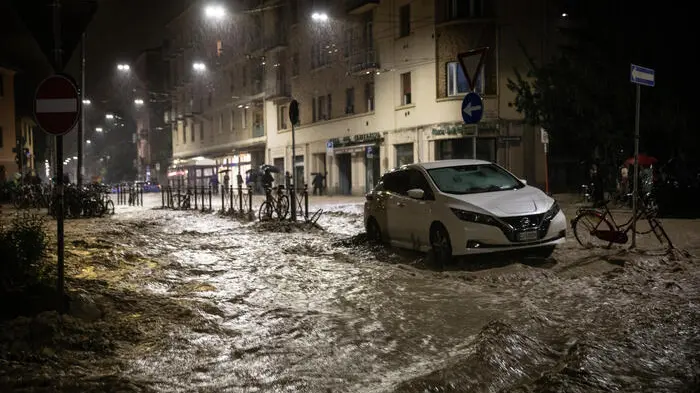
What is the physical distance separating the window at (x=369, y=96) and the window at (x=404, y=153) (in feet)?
12.3

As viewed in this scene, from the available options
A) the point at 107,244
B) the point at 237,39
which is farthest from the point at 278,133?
the point at 107,244

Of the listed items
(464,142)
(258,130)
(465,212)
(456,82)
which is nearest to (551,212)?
(465,212)

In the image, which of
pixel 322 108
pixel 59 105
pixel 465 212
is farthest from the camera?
pixel 322 108

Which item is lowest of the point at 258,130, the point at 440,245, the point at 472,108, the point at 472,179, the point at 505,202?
the point at 440,245

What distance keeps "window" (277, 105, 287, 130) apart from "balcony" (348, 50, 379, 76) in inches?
426

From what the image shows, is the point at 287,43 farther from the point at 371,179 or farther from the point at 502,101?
the point at 502,101

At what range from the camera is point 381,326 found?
656 centimetres

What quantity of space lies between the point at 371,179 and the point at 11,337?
31.5 meters

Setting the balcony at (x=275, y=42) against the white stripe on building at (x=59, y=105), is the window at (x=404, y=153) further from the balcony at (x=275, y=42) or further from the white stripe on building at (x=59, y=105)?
the white stripe on building at (x=59, y=105)

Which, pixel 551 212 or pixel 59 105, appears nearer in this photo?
pixel 59 105

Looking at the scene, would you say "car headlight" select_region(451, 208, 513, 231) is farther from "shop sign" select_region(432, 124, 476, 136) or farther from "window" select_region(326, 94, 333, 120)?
"window" select_region(326, 94, 333, 120)

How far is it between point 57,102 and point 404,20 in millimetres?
28927

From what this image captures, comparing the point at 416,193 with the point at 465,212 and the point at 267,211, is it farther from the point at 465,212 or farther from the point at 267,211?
the point at 267,211

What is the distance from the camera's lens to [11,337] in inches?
215
